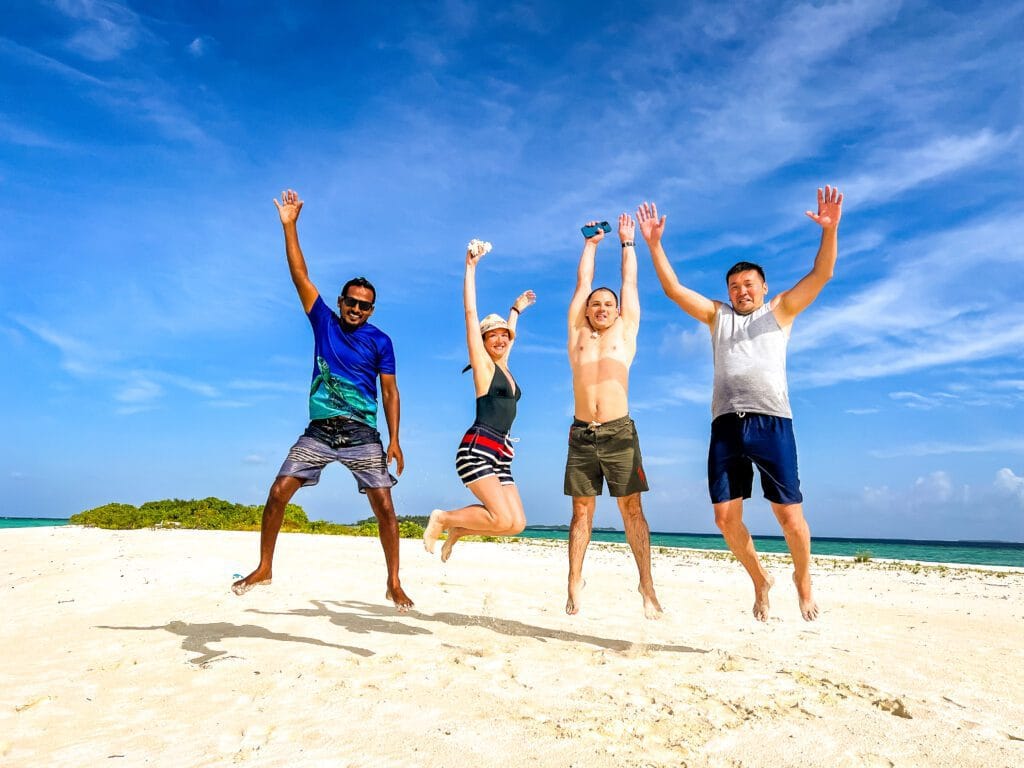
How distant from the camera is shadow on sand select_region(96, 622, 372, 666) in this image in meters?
5.99

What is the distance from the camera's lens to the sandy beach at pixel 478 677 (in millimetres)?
4012

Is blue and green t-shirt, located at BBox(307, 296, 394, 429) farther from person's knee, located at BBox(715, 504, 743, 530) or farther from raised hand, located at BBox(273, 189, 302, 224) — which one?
person's knee, located at BBox(715, 504, 743, 530)

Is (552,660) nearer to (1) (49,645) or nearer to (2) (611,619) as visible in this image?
(2) (611,619)

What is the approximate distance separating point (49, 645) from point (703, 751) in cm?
581

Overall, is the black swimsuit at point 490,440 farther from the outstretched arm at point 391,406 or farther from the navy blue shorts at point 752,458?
the navy blue shorts at point 752,458

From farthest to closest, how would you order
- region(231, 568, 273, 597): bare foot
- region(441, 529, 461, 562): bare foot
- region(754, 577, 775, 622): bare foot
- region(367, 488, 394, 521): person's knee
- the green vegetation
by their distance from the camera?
the green vegetation
region(441, 529, 461, 562): bare foot
region(367, 488, 394, 521): person's knee
region(231, 568, 273, 597): bare foot
region(754, 577, 775, 622): bare foot

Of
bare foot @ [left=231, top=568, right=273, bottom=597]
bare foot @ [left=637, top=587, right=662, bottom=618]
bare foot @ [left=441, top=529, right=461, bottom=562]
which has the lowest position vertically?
bare foot @ [left=637, top=587, right=662, bottom=618]

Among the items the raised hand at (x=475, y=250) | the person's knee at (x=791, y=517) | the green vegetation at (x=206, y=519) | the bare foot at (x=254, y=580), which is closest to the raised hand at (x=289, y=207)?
the raised hand at (x=475, y=250)

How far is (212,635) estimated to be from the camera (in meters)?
6.66

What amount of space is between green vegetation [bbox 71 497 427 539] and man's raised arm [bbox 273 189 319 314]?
14244 millimetres

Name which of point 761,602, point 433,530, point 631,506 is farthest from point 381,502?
point 761,602

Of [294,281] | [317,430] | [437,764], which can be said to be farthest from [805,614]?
[294,281]

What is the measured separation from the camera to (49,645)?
6539 mm

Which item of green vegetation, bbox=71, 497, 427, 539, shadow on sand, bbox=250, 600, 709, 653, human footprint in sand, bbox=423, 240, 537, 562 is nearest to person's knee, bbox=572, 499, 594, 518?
human footprint in sand, bbox=423, 240, 537, 562
